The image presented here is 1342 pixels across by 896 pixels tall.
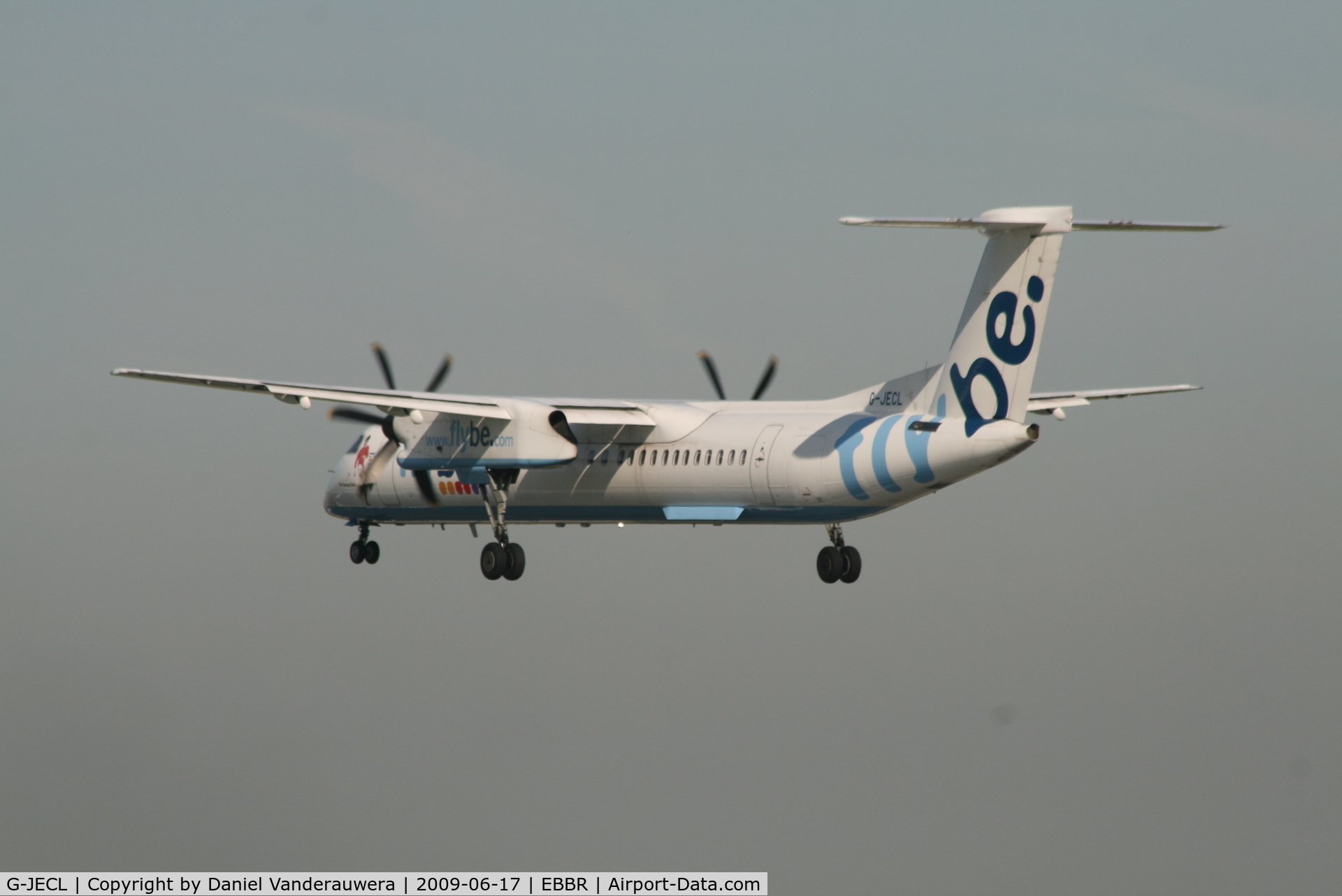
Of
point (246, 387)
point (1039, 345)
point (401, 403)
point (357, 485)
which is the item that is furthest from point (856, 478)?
point (357, 485)

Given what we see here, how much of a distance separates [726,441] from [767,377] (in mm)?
4900

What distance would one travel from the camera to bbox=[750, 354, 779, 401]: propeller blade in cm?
3553

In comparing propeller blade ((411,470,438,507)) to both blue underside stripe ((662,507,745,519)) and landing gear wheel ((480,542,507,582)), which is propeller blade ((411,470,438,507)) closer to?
landing gear wheel ((480,542,507,582))

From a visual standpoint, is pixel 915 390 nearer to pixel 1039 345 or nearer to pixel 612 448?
pixel 1039 345

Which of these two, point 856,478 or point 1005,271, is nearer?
point 1005,271

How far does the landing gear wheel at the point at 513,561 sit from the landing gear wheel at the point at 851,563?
652cm

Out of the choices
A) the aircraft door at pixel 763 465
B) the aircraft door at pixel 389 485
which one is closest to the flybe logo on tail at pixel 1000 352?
the aircraft door at pixel 763 465

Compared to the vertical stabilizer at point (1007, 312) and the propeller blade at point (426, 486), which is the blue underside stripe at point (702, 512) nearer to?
the vertical stabilizer at point (1007, 312)

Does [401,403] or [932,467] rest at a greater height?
[401,403]

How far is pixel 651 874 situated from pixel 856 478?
30.6ft

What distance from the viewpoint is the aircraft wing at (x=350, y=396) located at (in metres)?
29.1

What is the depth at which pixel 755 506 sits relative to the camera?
30.5 meters

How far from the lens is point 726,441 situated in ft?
102

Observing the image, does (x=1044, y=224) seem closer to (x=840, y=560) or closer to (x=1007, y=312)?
(x=1007, y=312)
